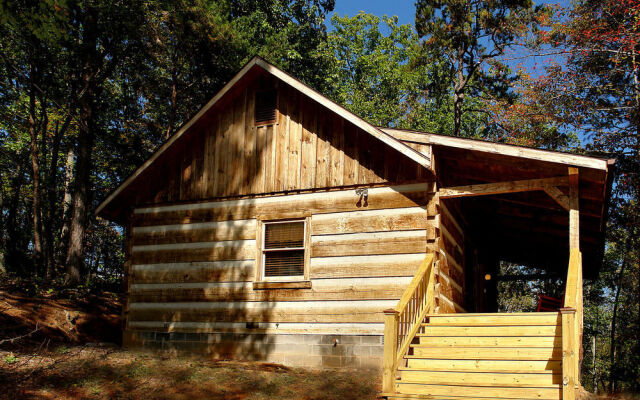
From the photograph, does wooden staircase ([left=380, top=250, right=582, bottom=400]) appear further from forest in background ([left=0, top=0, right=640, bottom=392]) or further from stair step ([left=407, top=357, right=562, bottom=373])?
forest in background ([left=0, top=0, right=640, bottom=392])

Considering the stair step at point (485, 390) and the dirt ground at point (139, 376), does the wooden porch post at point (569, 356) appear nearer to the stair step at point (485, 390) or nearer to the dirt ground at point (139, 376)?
the stair step at point (485, 390)

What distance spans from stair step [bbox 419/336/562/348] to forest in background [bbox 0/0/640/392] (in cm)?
1235

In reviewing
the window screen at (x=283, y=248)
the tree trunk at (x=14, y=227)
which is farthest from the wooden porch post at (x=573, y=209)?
the tree trunk at (x=14, y=227)

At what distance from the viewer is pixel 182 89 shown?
91.1 feet

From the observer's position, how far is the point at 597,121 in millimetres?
25375

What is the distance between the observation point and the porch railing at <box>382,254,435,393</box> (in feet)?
27.5

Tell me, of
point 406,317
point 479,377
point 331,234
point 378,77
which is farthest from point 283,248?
point 378,77

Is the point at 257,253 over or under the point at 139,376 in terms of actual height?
over

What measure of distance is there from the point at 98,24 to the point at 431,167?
15282 mm

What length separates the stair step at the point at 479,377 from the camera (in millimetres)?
7859

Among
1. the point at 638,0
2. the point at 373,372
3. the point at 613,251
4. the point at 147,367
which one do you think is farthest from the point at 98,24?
the point at 613,251

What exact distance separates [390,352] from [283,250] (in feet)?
14.7

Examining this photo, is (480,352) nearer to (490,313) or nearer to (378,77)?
(490,313)

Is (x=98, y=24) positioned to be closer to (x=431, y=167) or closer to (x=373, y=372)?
(x=431, y=167)
